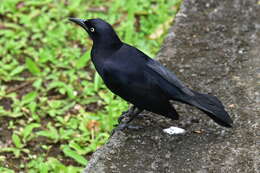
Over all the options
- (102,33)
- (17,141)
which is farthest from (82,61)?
(102,33)

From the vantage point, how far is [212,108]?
3814 millimetres

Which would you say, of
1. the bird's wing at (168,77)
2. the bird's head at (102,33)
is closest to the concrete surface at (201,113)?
the bird's wing at (168,77)

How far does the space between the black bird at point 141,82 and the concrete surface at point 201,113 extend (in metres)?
0.22

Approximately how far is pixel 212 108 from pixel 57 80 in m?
2.18

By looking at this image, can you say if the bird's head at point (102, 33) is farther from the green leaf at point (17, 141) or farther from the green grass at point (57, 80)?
the green leaf at point (17, 141)

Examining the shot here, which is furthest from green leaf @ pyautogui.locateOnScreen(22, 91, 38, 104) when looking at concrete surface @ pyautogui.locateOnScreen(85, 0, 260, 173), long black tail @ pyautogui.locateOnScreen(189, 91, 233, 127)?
long black tail @ pyautogui.locateOnScreen(189, 91, 233, 127)

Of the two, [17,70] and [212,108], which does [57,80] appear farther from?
[212,108]

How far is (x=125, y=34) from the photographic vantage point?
6.04m

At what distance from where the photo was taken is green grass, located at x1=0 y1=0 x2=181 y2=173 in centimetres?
463

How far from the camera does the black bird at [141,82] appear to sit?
3787mm

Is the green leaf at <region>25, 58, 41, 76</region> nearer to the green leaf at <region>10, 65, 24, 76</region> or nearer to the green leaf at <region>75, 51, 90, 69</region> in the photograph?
the green leaf at <region>10, 65, 24, 76</region>

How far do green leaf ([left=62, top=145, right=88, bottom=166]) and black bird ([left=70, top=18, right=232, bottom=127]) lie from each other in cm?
83

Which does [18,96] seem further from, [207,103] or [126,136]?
[207,103]

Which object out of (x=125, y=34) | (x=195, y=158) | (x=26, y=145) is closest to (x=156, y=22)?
(x=125, y=34)
